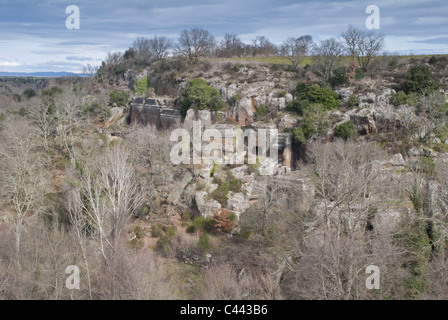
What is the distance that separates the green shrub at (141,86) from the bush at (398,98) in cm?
3494

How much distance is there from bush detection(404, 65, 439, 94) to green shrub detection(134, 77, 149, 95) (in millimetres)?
36151

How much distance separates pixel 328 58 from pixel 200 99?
1735 cm

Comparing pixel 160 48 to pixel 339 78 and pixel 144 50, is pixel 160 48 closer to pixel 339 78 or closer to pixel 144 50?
pixel 144 50

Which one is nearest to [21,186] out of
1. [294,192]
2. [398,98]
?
[294,192]

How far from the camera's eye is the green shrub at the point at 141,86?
163ft

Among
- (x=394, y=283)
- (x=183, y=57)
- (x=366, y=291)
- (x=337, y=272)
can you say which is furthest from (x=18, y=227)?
(x=183, y=57)

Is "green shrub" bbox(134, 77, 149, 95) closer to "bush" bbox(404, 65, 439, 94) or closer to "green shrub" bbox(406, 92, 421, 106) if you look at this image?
"bush" bbox(404, 65, 439, 94)

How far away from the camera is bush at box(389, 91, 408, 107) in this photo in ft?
101

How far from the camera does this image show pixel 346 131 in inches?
1160

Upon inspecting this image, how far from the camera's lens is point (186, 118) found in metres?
38.0

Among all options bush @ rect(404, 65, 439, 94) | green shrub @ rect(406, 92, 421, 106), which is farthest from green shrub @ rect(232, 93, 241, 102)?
bush @ rect(404, 65, 439, 94)

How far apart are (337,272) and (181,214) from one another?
15368mm

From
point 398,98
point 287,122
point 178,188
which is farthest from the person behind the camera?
point 287,122
